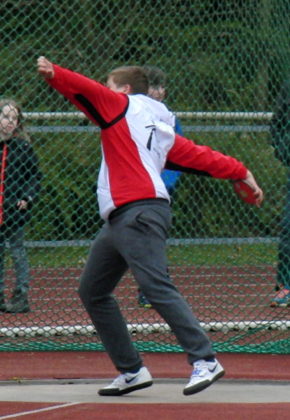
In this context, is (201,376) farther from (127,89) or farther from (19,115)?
(19,115)

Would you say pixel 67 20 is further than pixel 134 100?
Yes

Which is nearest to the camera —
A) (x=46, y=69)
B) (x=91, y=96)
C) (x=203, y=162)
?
(x=46, y=69)

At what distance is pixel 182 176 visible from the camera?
8703 mm

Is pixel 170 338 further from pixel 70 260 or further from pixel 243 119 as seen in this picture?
pixel 243 119

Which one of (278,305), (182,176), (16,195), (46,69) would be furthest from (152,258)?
(182,176)

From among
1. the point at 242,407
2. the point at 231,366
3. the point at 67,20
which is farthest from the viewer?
the point at 67,20

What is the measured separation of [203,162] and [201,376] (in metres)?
1.10

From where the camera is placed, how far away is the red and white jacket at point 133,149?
570 cm

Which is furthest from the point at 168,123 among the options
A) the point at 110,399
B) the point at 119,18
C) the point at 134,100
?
the point at 119,18

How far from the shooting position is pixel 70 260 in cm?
826

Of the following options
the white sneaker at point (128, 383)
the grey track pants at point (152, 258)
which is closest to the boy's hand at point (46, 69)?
the grey track pants at point (152, 258)

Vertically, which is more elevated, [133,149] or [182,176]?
[133,149]

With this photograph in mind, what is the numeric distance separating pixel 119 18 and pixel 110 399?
291 cm

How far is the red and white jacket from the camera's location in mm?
5703
